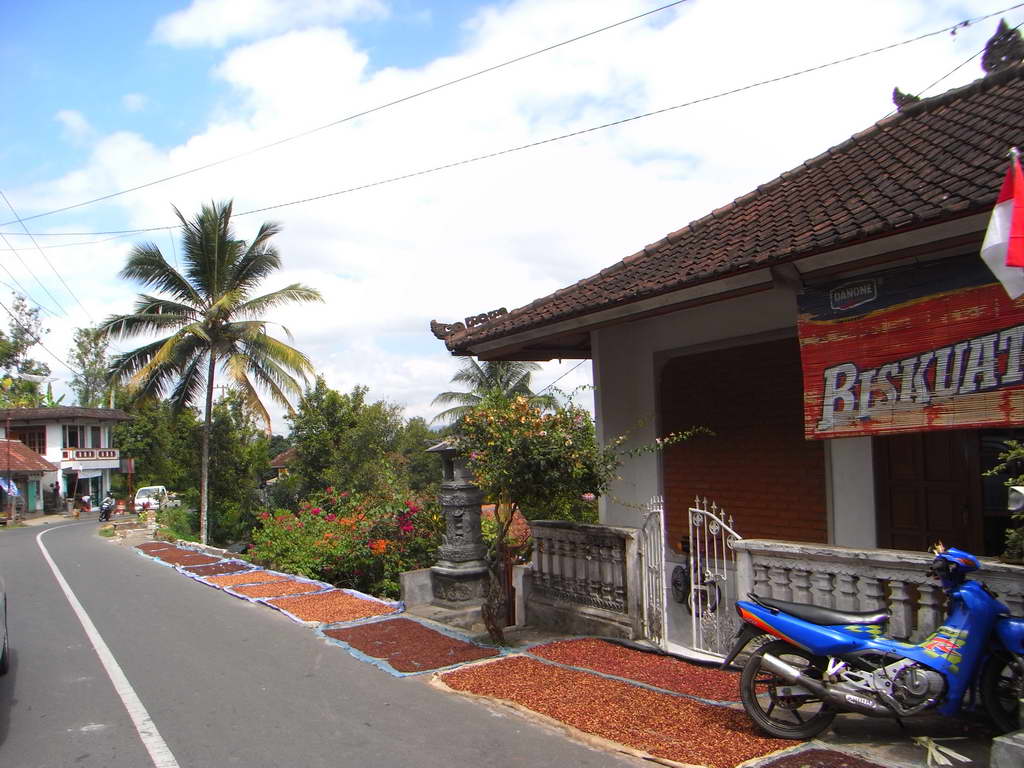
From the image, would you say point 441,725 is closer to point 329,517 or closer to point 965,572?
point 965,572

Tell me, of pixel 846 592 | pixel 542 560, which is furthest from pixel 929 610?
pixel 542 560

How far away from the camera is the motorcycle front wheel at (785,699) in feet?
15.6

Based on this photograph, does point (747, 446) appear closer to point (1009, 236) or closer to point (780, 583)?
point (780, 583)

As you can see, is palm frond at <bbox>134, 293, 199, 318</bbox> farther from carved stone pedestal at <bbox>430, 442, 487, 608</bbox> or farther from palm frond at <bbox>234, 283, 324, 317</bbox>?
carved stone pedestal at <bbox>430, 442, 487, 608</bbox>

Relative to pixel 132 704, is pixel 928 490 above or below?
above

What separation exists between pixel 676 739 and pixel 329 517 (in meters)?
11.6

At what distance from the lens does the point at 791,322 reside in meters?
7.55

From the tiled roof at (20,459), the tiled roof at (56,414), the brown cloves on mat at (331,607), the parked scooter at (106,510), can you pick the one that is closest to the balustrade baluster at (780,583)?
the brown cloves on mat at (331,607)

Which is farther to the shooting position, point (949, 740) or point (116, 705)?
point (116, 705)

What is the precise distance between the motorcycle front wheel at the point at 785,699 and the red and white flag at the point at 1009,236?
253 cm

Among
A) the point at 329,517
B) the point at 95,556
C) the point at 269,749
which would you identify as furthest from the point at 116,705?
the point at 95,556

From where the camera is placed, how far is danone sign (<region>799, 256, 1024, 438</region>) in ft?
17.5

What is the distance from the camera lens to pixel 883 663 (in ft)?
14.9

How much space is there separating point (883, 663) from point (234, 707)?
4.72 m
